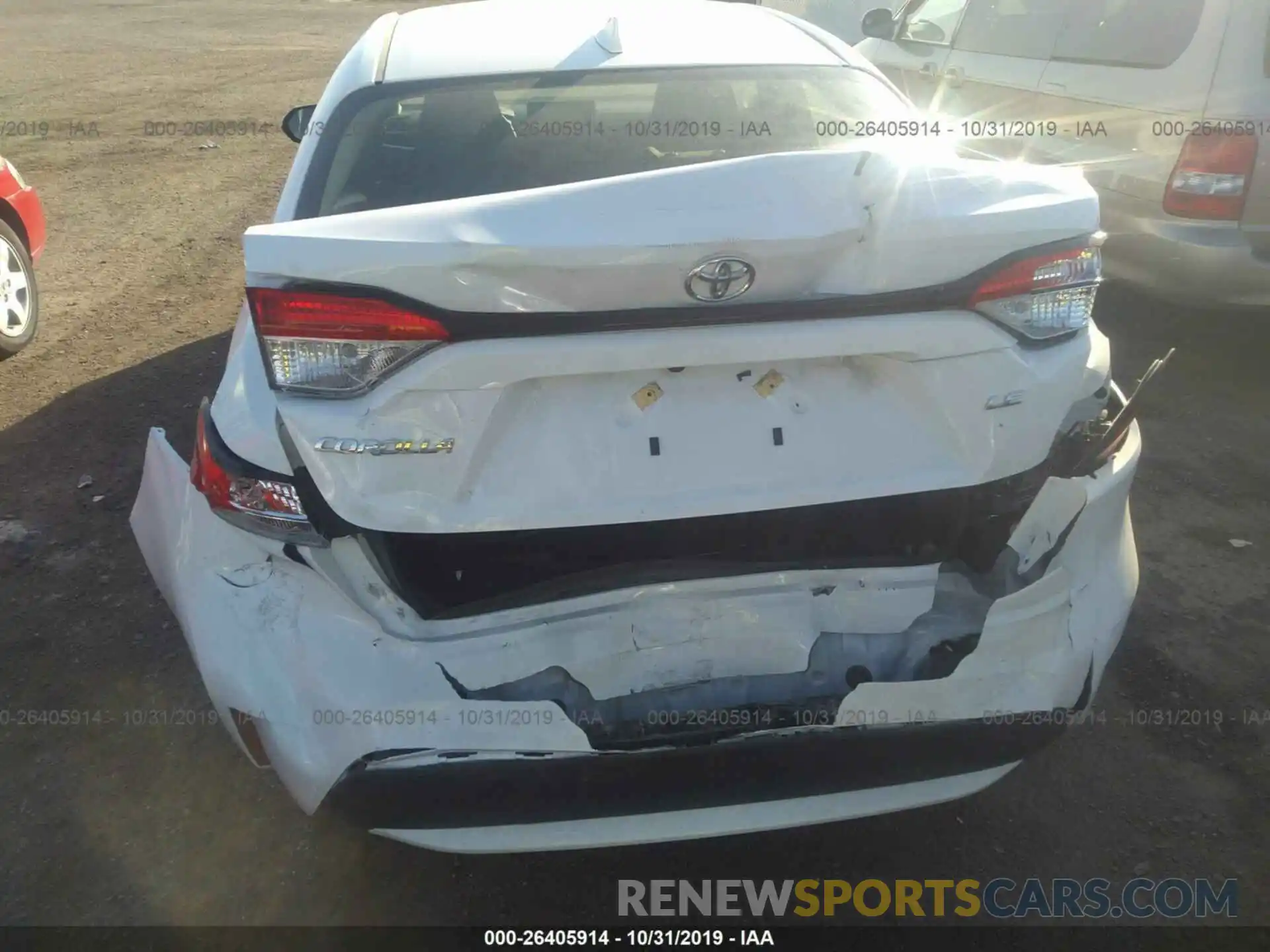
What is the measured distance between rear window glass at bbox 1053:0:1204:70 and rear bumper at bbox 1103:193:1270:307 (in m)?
0.67

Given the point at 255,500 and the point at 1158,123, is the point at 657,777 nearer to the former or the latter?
the point at 255,500

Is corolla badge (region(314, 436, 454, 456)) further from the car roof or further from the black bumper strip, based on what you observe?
the car roof

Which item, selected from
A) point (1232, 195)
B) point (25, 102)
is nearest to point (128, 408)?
point (1232, 195)

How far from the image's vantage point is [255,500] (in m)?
1.83

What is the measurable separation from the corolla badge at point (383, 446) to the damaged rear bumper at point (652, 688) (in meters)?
0.25

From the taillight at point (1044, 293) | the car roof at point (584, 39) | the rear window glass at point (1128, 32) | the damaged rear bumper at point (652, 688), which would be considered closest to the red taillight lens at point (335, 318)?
the damaged rear bumper at point (652, 688)

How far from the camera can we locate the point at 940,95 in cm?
619

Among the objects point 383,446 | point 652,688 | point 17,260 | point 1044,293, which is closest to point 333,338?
point 383,446

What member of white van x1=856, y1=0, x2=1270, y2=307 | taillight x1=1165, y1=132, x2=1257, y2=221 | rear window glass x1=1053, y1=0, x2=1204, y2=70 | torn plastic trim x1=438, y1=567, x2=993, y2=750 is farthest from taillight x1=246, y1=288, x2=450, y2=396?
rear window glass x1=1053, y1=0, x2=1204, y2=70

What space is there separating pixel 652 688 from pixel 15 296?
472 centimetres

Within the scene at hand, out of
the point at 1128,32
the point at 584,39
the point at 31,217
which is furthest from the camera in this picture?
the point at 31,217

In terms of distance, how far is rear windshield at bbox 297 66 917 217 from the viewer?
7.72 feet

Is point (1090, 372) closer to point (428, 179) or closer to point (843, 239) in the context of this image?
point (843, 239)

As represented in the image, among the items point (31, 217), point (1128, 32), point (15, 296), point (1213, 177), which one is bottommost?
point (15, 296)
